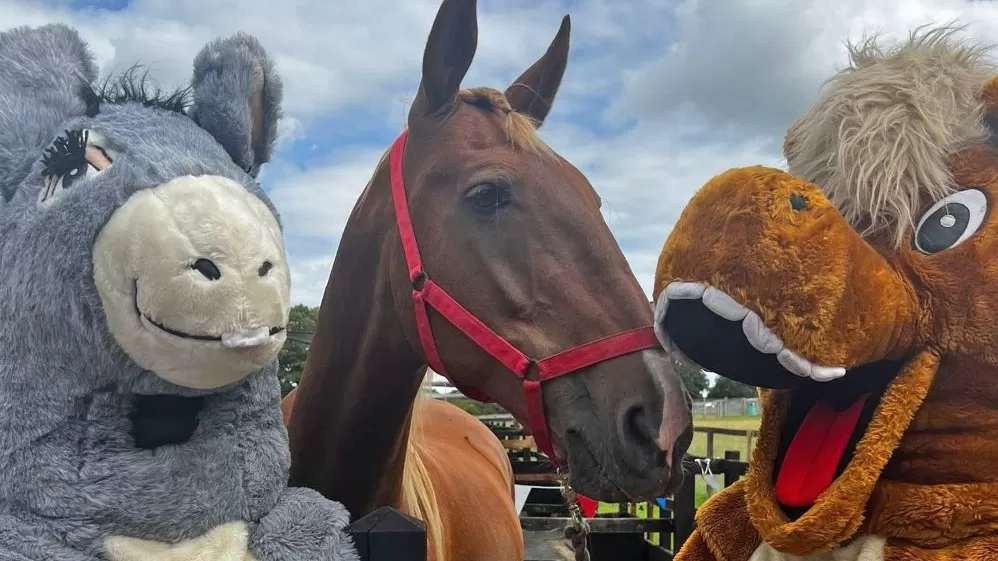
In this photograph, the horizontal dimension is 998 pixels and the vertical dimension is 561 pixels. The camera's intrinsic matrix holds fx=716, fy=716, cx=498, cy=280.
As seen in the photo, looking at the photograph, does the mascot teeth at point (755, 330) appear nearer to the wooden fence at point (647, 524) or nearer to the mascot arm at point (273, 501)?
the mascot arm at point (273, 501)

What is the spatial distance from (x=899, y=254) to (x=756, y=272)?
0.33 metres

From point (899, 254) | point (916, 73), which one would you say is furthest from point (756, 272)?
point (916, 73)

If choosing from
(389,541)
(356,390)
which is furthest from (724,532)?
(356,390)

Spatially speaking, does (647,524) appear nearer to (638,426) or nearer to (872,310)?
(638,426)

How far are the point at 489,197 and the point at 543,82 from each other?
66cm

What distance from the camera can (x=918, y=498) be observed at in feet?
3.55

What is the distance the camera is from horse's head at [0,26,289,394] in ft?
3.20

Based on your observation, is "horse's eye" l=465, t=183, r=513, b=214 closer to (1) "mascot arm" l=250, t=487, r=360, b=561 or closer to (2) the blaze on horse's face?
(2) the blaze on horse's face

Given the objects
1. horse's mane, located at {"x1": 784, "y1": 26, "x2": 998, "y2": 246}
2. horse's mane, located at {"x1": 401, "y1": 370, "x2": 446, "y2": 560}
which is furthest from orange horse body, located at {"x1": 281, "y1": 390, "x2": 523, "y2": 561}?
horse's mane, located at {"x1": 784, "y1": 26, "x2": 998, "y2": 246}

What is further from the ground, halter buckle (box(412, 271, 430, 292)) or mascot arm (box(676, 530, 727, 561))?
halter buckle (box(412, 271, 430, 292))

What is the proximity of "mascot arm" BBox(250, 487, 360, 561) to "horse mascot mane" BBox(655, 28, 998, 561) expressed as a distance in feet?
1.93

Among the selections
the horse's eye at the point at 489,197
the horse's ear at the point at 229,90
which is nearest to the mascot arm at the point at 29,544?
the horse's ear at the point at 229,90

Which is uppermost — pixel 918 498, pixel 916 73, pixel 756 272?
pixel 916 73

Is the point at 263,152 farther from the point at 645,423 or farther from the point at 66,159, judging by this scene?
the point at 645,423
